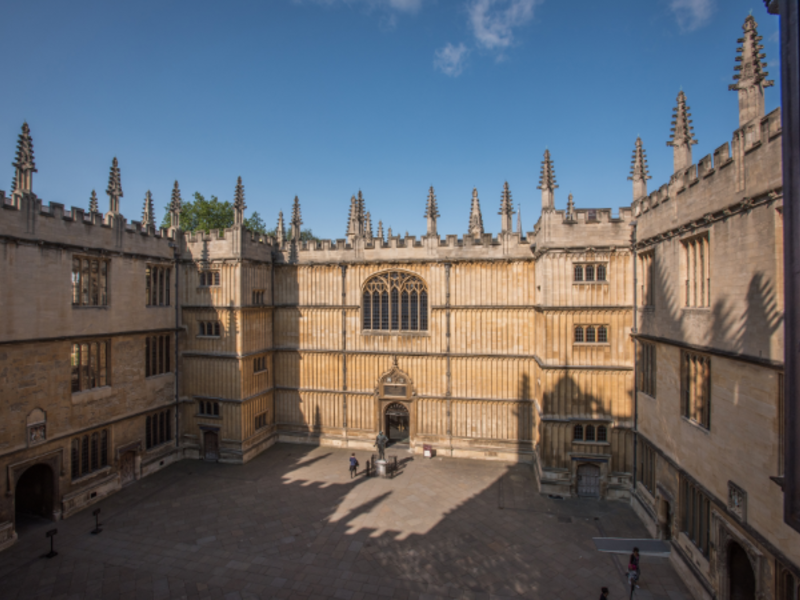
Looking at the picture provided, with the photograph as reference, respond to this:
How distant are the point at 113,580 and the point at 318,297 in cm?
1390

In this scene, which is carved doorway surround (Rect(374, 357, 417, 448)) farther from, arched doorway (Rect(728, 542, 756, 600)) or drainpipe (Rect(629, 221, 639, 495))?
arched doorway (Rect(728, 542, 756, 600))

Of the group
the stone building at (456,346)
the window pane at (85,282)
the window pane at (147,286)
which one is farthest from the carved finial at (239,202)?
the window pane at (85,282)

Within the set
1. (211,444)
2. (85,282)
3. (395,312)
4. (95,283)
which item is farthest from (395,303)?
(85,282)

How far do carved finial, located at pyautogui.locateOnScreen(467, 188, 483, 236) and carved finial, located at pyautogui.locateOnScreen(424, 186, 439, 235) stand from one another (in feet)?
6.06

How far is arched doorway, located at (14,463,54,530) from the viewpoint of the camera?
15000mm

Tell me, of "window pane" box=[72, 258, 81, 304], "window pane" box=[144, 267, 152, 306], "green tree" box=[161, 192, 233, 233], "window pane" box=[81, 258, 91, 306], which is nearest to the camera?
"window pane" box=[72, 258, 81, 304]

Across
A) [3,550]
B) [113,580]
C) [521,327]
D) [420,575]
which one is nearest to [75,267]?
[3,550]

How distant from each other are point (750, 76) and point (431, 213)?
13251mm

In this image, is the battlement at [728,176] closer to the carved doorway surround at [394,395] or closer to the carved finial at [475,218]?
the carved finial at [475,218]

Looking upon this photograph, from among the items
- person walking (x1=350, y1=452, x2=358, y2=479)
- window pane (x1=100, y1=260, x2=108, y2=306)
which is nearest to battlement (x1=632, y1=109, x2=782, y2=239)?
person walking (x1=350, y1=452, x2=358, y2=479)

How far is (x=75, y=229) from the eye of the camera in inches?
625

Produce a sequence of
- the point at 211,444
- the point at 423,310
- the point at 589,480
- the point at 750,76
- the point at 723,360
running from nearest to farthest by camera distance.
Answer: the point at 750,76 < the point at 723,360 < the point at 589,480 < the point at 211,444 < the point at 423,310

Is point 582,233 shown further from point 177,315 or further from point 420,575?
point 177,315

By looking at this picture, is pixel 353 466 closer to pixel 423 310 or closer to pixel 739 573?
pixel 423 310
